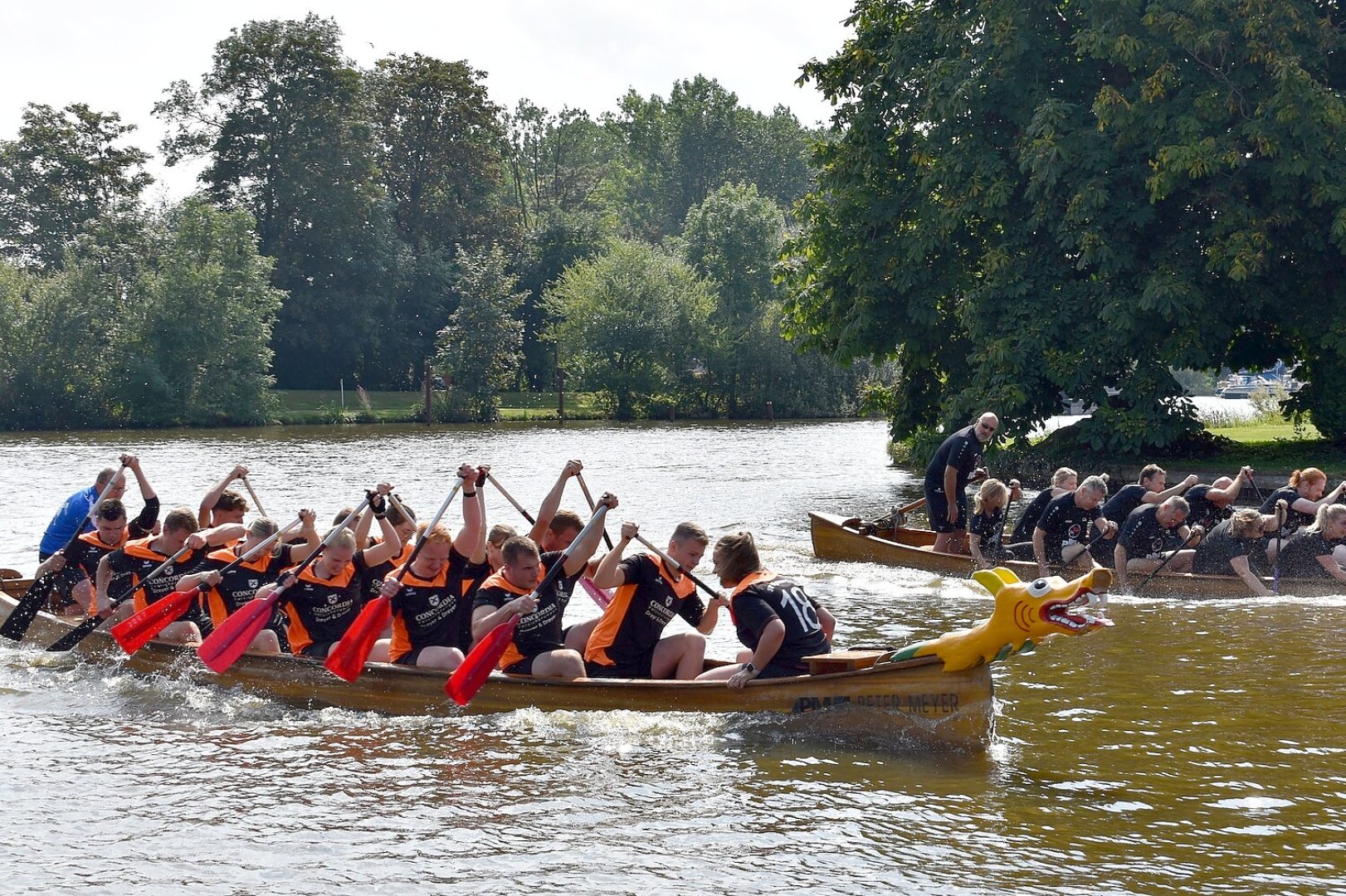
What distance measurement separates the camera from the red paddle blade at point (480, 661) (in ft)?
30.8

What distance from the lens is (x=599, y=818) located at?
26.3 ft

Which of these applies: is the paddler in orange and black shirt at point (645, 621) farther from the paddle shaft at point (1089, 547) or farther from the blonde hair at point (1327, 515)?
the blonde hair at point (1327, 515)

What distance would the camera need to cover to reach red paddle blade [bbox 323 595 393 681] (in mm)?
9953

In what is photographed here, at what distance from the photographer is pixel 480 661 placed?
371 inches

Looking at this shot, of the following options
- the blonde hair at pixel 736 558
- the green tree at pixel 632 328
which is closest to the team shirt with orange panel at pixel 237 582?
the blonde hair at pixel 736 558

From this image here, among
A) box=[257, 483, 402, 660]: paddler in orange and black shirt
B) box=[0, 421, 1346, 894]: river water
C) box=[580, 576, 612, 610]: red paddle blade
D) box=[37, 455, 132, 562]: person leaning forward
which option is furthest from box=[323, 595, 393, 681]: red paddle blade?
box=[37, 455, 132, 562]: person leaning forward

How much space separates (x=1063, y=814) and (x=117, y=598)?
26.9ft

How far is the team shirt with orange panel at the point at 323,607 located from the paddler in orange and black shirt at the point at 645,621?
2.10 metres

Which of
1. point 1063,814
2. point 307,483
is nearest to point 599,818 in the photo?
point 1063,814

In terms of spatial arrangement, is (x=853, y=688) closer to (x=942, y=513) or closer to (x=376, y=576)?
(x=376, y=576)

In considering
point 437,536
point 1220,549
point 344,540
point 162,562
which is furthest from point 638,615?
point 1220,549

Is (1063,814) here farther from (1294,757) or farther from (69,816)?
(69,816)

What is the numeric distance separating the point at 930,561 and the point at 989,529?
119cm

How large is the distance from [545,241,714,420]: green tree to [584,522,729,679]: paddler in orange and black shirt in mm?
49464
